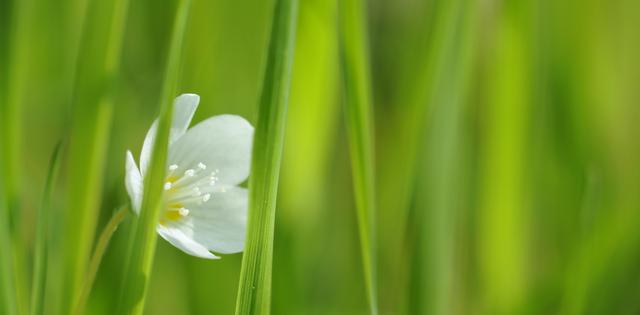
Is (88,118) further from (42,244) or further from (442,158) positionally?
(442,158)

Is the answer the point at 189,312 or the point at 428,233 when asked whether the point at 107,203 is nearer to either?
the point at 189,312

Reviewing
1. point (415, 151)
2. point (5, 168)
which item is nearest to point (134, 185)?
point (5, 168)

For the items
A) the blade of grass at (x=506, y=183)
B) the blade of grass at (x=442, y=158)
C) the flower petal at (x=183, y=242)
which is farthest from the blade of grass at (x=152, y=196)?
the blade of grass at (x=506, y=183)

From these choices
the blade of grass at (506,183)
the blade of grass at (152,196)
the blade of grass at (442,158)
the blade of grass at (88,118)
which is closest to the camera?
the blade of grass at (152,196)

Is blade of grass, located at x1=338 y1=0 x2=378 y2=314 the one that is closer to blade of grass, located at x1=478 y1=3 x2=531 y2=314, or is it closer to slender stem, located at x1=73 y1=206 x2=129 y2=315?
slender stem, located at x1=73 y1=206 x2=129 y2=315

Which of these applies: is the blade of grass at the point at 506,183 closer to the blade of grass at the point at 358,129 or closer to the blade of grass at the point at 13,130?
the blade of grass at the point at 358,129
